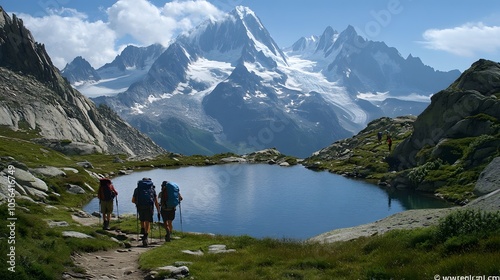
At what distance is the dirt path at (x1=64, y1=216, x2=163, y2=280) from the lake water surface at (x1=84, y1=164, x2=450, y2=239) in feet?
39.2

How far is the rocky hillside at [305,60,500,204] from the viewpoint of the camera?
214ft

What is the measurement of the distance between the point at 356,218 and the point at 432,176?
800 inches

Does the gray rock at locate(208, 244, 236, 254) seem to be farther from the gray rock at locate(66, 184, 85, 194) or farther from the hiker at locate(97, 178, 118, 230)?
the gray rock at locate(66, 184, 85, 194)

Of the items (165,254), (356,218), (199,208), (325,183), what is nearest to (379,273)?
(165,254)

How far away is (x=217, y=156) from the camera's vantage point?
15100 cm

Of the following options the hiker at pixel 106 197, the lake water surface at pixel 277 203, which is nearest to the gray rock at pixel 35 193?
the lake water surface at pixel 277 203

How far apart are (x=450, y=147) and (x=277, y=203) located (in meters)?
31.6

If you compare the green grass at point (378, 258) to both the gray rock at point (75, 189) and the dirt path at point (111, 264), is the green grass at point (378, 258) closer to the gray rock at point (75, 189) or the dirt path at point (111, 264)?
the dirt path at point (111, 264)

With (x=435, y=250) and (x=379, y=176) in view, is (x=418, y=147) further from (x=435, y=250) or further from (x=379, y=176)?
(x=435, y=250)

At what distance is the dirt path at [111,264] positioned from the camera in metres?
18.8

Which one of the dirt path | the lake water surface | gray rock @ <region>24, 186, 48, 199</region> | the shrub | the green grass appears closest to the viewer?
the green grass

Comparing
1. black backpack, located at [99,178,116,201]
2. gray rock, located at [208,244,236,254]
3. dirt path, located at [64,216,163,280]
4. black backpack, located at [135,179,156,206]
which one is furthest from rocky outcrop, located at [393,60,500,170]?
dirt path, located at [64,216,163,280]

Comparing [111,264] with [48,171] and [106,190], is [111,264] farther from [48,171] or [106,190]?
[48,171]

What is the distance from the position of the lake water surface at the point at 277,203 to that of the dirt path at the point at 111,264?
12.0m
